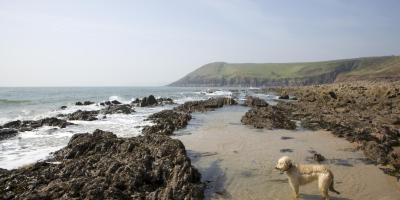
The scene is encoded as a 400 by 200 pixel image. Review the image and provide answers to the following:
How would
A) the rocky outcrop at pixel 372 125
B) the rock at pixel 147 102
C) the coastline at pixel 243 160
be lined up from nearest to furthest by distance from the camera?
the coastline at pixel 243 160 → the rocky outcrop at pixel 372 125 → the rock at pixel 147 102

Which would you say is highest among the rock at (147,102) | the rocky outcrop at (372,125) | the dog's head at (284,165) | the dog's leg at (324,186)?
the dog's head at (284,165)

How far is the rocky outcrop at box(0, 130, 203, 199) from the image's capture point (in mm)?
7973

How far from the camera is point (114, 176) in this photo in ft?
29.5

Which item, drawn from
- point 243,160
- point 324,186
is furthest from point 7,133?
point 324,186

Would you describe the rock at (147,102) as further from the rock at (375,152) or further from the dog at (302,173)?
the dog at (302,173)

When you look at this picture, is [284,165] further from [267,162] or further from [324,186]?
[267,162]

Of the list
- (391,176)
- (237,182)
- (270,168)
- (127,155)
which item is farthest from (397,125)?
(127,155)

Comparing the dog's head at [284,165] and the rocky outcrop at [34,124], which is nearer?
the dog's head at [284,165]

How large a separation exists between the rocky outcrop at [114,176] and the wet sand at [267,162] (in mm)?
996

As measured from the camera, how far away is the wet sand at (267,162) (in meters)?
9.09

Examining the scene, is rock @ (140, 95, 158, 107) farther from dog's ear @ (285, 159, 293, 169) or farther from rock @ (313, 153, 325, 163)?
dog's ear @ (285, 159, 293, 169)

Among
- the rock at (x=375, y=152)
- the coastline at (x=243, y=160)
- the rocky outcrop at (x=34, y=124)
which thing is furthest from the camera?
the rocky outcrop at (x=34, y=124)

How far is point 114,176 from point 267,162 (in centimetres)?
582

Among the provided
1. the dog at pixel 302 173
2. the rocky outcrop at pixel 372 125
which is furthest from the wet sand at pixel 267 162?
the rocky outcrop at pixel 372 125
